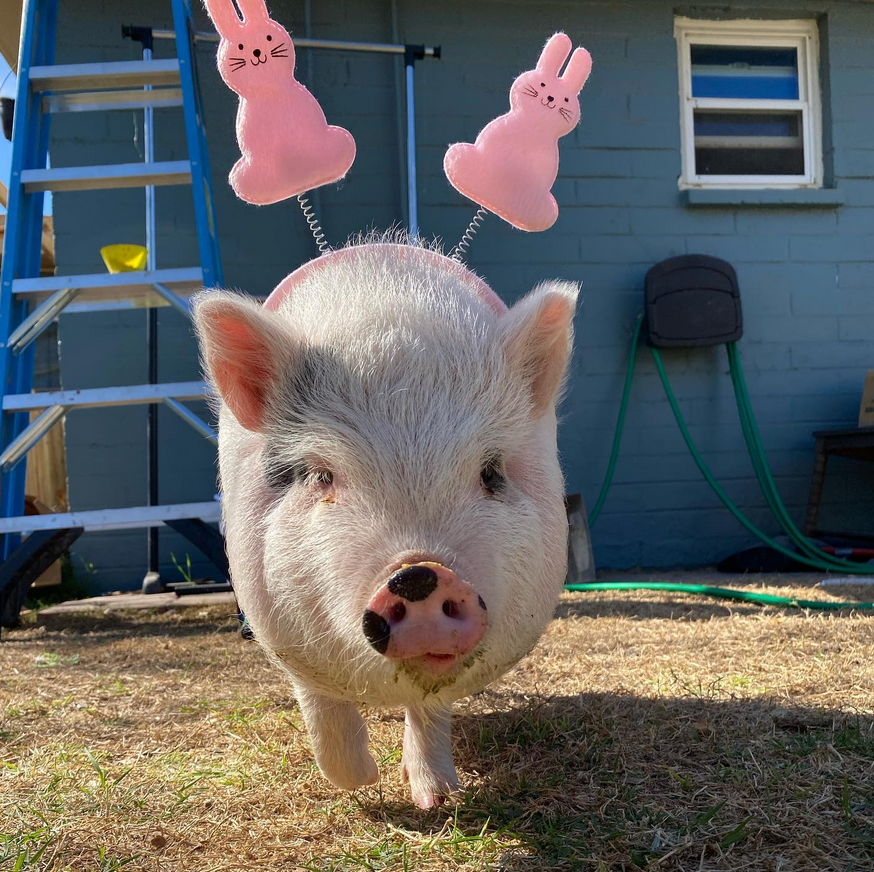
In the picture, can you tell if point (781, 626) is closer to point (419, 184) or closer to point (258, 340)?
point (258, 340)

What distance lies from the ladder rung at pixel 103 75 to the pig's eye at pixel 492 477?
2792 mm

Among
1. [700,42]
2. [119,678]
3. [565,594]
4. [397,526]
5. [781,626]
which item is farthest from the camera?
[700,42]

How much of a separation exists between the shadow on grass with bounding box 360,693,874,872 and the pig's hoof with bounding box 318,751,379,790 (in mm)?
92

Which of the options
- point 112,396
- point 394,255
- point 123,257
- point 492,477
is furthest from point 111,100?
point 492,477

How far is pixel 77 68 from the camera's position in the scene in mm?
3736

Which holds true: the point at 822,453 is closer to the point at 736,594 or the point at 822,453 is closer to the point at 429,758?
the point at 736,594

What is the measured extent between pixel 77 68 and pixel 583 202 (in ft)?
11.2

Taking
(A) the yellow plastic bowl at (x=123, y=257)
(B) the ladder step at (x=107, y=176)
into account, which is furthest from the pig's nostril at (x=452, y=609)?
(A) the yellow plastic bowl at (x=123, y=257)

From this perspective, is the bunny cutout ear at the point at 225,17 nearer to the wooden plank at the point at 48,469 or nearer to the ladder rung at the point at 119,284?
the ladder rung at the point at 119,284

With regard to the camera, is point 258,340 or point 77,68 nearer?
point 258,340

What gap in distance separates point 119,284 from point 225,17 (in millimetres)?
1498

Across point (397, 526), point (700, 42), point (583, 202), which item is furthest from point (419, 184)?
point (397, 526)

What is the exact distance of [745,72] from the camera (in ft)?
21.1

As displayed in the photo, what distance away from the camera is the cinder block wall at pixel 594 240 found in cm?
558
